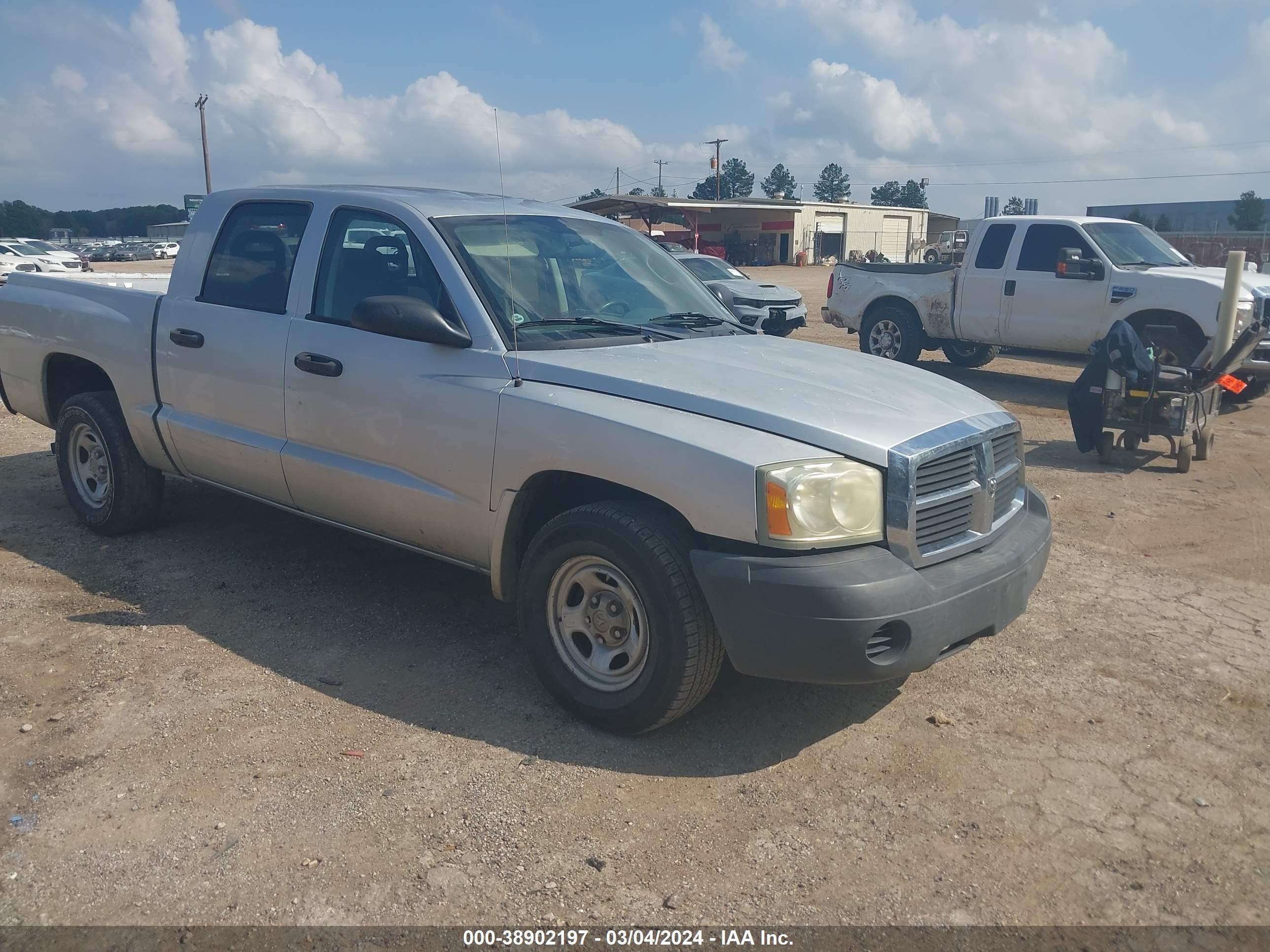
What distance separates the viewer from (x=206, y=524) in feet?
20.5

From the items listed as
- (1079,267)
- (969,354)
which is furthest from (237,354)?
(969,354)

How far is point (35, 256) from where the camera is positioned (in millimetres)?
32656

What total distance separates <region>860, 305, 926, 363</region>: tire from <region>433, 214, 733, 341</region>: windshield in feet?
27.9

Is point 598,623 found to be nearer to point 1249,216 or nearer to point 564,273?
point 564,273

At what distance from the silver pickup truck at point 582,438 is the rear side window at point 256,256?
1 centimetres

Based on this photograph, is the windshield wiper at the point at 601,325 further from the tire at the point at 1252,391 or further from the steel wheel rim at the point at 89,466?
the tire at the point at 1252,391

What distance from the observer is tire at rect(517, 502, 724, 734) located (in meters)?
3.38

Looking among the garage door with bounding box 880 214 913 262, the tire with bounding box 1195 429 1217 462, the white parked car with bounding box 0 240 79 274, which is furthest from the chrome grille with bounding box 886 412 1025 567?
the garage door with bounding box 880 214 913 262

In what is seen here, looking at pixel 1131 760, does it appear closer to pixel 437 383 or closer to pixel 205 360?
pixel 437 383

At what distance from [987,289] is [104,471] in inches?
389

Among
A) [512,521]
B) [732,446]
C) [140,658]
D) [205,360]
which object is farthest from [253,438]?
[732,446]

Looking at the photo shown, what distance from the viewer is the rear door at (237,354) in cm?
471

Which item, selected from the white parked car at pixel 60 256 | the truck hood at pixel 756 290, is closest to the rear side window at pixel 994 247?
the truck hood at pixel 756 290

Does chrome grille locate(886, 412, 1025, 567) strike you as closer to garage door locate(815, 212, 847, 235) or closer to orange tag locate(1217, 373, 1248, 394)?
orange tag locate(1217, 373, 1248, 394)
